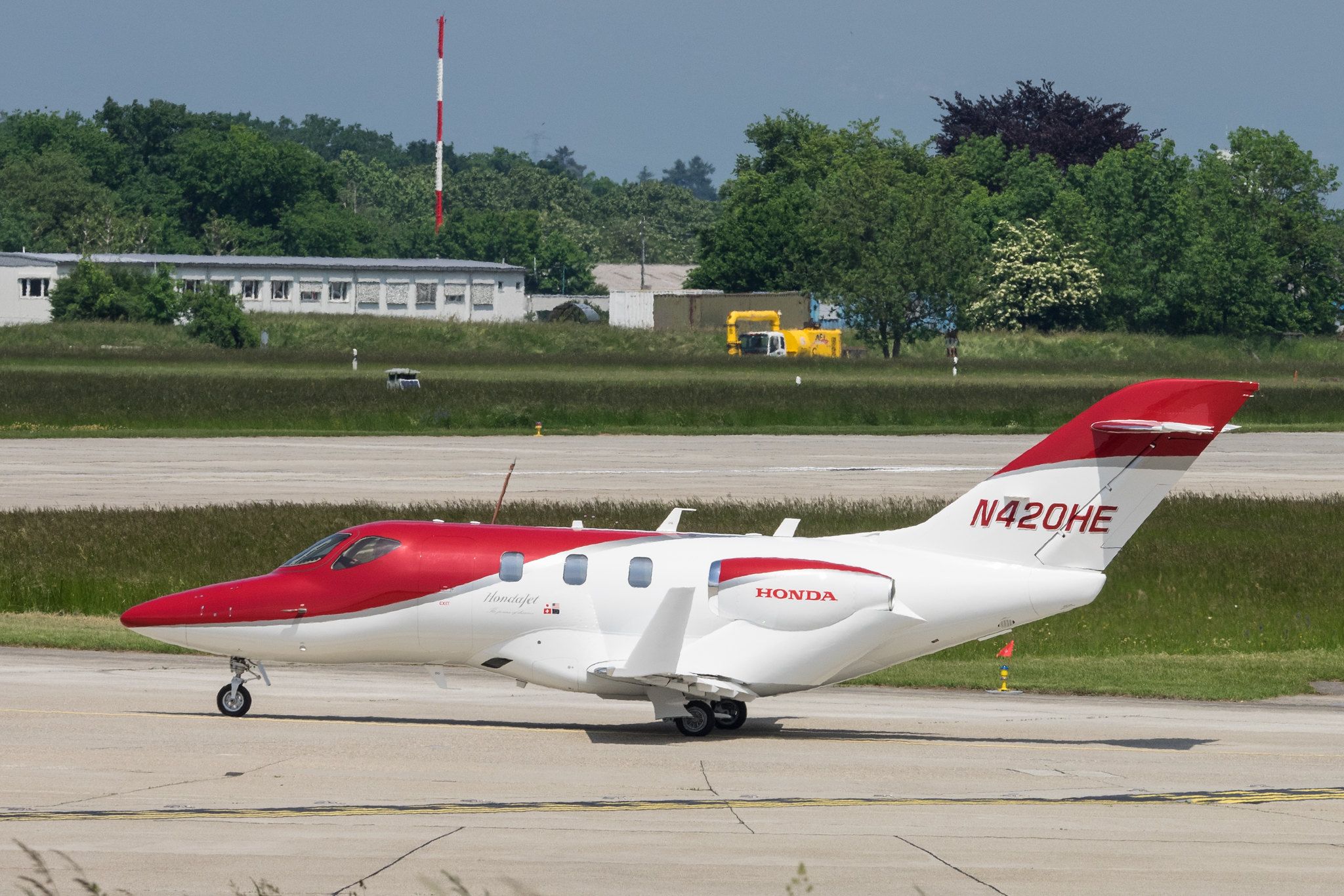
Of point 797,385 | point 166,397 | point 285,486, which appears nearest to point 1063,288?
point 797,385

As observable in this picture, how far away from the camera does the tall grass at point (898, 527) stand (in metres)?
27.1

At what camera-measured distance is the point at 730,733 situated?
18.3 metres

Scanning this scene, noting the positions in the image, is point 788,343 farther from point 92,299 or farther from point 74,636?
point 74,636

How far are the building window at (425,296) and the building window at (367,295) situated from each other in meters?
3.10

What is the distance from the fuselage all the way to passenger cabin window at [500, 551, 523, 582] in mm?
13

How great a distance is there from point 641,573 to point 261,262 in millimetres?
116819

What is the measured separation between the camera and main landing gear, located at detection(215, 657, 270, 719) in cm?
1845

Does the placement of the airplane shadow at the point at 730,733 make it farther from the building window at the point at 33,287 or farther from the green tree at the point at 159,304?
the building window at the point at 33,287

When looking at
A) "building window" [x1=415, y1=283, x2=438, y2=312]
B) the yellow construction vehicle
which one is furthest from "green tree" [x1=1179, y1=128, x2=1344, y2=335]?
"building window" [x1=415, y1=283, x2=438, y2=312]

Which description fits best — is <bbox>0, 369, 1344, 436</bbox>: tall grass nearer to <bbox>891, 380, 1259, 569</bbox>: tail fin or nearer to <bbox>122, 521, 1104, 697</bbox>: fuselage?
<bbox>122, 521, 1104, 697</bbox>: fuselage

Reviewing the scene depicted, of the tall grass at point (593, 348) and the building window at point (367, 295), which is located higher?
the building window at point (367, 295)

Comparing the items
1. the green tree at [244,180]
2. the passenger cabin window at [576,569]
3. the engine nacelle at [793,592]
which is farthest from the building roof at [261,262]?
the engine nacelle at [793,592]

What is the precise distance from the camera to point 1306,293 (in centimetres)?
13275

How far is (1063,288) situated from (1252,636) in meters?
104
